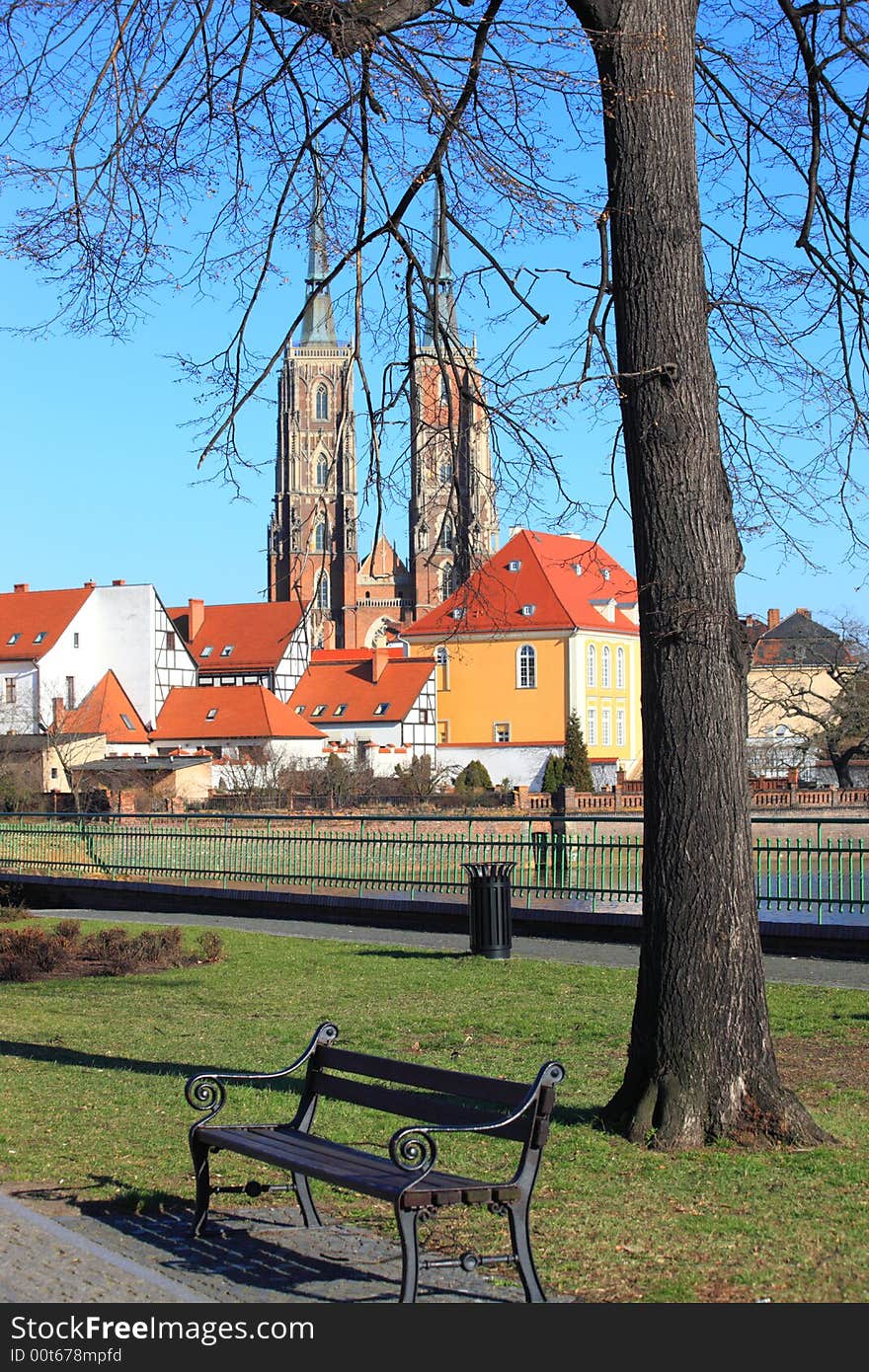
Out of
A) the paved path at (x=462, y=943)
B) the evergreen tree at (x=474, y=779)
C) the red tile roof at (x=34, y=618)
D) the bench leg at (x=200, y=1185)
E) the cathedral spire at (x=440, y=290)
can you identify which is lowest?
the paved path at (x=462, y=943)

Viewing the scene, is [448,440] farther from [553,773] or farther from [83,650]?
[83,650]

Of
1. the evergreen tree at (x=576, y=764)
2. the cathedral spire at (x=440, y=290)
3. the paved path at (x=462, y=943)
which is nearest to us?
the cathedral spire at (x=440, y=290)

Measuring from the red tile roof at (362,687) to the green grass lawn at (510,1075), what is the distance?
64.5 m

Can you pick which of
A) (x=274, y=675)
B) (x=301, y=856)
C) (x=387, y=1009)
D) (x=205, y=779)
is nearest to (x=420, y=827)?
(x=301, y=856)

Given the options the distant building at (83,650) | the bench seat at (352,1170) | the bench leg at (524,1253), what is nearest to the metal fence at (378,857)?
the bench seat at (352,1170)

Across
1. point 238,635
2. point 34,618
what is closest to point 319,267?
point 34,618

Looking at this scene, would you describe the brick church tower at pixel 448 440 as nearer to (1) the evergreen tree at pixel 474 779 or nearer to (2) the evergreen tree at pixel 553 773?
Answer: (1) the evergreen tree at pixel 474 779

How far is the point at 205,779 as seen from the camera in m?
61.4

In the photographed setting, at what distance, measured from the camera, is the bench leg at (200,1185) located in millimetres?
6312

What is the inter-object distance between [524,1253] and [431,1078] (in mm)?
864

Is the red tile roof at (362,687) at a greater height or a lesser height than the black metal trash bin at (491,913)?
greater

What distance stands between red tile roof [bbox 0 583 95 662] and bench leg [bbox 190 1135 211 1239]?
71656 mm

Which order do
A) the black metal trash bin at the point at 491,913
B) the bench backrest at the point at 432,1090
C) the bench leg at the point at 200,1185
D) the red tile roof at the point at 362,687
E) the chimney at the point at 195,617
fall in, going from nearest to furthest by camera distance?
the bench backrest at the point at 432,1090, the bench leg at the point at 200,1185, the black metal trash bin at the point at 491,913, the red tile roof at the point at 362,687, the chimney at the point at 195,617
